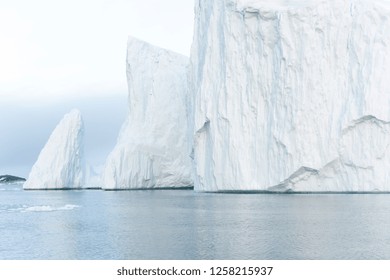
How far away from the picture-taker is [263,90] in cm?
3403

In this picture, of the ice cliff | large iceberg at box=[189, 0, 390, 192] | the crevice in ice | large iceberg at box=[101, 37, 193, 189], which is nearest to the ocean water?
the crevice in ice

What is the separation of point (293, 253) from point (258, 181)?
69.0 ft

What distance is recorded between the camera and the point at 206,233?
16.2 m

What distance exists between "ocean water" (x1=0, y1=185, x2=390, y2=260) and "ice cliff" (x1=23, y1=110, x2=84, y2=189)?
30.7 meters

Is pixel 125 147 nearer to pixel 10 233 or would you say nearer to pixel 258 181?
pixel 258 181

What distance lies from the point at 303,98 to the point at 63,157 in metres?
29.3

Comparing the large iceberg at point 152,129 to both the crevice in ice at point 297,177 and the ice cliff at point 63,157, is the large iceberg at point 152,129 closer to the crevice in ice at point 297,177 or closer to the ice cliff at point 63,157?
the ice cliff at point 63,157

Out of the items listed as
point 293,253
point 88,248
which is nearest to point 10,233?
point 88,248

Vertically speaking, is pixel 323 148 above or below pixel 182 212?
above

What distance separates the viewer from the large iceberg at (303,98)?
32.2 meters

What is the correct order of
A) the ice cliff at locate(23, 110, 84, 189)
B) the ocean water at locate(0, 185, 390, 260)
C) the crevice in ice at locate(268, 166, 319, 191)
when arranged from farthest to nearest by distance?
the ice cliff at locate(23, 110, 84, 189)
the crevice in ice at locate(268, 166, 319, 191)
the ocean water at locate(0, 185, 390, 260)

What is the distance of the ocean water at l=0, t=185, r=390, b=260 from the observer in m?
13.1

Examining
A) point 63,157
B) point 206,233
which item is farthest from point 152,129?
point 206,233

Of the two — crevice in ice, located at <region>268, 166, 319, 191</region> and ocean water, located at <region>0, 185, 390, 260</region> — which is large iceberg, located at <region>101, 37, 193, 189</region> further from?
ocean water, located at <region>0, 185, 390, 260</region>
